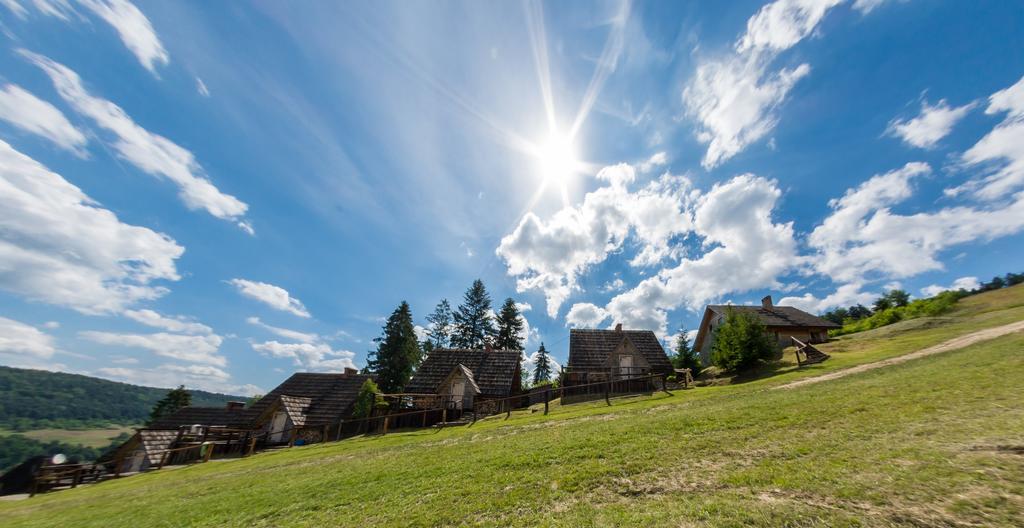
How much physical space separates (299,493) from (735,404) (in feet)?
49.9

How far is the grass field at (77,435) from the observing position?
95631 millimetres

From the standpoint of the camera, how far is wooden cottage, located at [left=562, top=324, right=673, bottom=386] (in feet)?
114

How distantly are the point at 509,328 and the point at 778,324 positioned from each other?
132 ft

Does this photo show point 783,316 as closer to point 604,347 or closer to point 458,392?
point 604,347

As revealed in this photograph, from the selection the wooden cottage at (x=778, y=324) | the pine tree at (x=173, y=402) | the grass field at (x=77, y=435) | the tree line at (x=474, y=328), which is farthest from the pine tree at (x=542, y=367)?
the grass field at (x=77, y=435)

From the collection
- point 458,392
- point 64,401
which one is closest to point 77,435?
point 64,401

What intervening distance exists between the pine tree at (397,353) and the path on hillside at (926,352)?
4135 centimetres

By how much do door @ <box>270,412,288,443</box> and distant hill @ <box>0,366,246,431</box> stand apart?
446 feet

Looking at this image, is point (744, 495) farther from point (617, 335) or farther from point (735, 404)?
point (617, 335)

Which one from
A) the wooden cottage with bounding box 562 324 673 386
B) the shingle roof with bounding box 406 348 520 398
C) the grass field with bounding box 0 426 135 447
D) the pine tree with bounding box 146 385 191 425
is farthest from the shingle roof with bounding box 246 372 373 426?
the grass field with bounding box 0 426 135 447

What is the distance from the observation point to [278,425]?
30.6 m

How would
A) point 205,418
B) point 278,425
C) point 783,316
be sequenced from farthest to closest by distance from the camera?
point 783,316
point 205,418
point 278,425

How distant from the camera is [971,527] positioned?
3979 millimetres

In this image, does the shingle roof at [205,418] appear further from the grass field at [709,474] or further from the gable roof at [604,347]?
the gable roof at [604,347]
